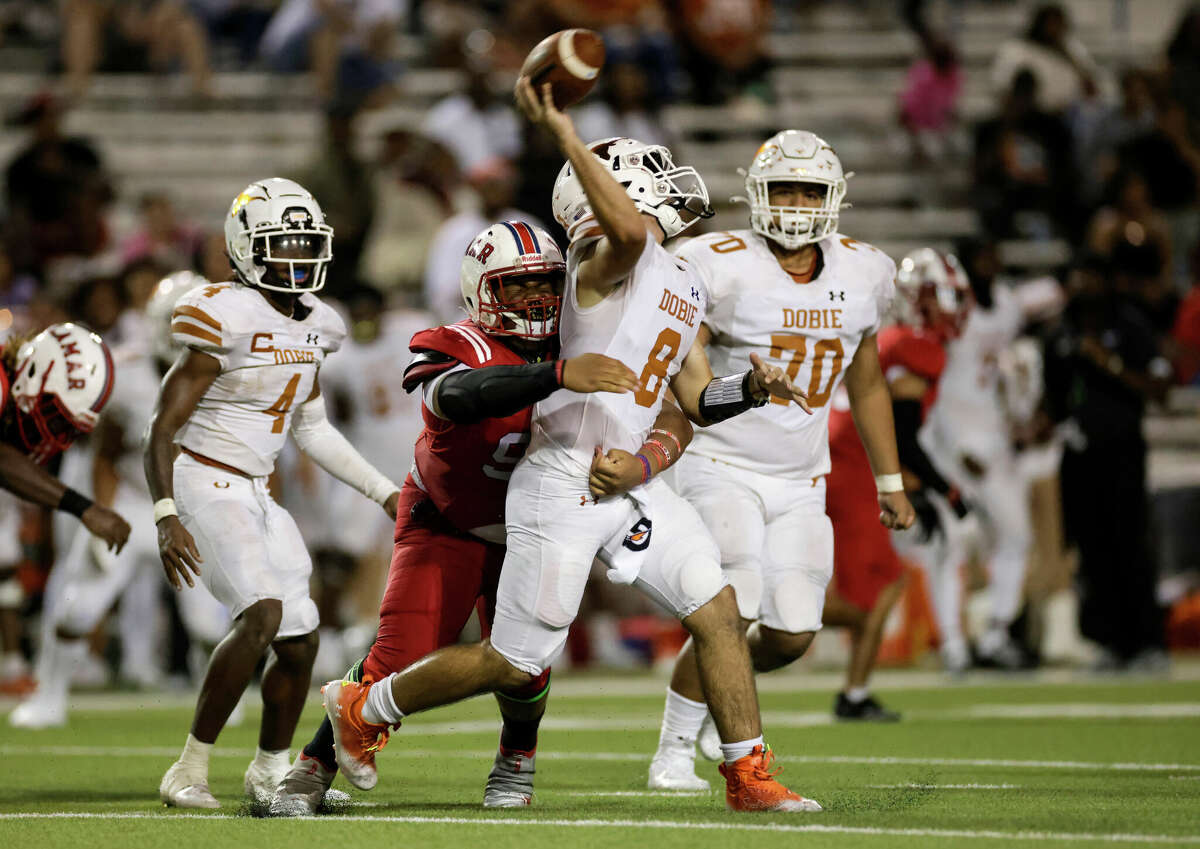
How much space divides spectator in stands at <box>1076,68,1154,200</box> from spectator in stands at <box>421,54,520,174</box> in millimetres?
4705

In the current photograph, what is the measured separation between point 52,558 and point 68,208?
9.84 feet

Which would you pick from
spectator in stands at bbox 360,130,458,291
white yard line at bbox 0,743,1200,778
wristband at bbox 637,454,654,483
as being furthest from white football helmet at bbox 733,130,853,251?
spectator in stands at bbox 360,130,458,291

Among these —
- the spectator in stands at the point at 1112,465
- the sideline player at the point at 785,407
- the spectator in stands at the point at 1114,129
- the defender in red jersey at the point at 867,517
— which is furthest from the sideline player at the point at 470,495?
the spectator in stands at the point at 1114,129

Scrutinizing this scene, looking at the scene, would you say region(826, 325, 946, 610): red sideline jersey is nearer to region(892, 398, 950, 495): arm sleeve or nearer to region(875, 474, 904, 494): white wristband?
region(892, 398, 950, 495): arm sleeve

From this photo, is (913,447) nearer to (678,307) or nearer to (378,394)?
(678,307)

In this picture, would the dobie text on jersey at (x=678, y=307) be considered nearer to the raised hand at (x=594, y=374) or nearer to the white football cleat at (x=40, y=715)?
the raised hand at (x=594, y=374)

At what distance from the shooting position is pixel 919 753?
24.6ft

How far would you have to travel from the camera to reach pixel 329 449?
6492 mm

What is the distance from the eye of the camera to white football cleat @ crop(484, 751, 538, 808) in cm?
576

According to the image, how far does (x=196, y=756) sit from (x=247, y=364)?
4.08 ft

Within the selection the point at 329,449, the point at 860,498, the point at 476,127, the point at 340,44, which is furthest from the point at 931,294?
the point at 340,44

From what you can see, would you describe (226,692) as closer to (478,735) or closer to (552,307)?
(552,307)

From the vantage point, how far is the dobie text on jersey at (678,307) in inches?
215

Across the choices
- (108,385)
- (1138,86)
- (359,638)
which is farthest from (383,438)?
(1138,86)
